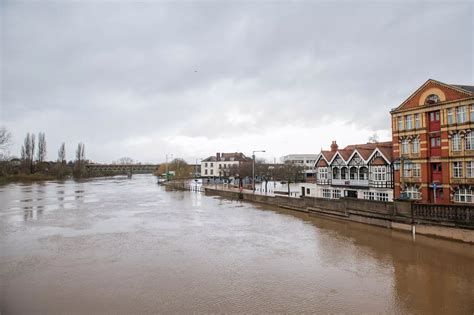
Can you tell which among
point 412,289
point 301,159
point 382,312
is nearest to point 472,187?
point 412,289

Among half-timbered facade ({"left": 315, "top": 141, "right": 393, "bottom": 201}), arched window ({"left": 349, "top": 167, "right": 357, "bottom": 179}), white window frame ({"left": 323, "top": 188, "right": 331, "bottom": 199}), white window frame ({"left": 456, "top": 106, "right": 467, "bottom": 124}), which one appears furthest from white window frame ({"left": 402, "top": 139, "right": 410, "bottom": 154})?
white window frame ({"left": 323, "top": 188, "right": 331, "bottom": 199})

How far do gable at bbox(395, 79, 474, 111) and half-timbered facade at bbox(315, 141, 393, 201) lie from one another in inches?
185

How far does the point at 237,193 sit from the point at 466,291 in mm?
33842

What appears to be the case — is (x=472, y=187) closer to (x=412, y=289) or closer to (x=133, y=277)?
(x=412, y=289)

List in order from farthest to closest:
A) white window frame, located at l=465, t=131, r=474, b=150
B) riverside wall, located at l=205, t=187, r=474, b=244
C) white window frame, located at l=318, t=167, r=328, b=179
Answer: white window frame, located at l=318, t=167, r=328, b=179
white window frame, located at l=465, t=131, r=474, b=150
riverside wall, located at l=205, t=187, r=474, b=244

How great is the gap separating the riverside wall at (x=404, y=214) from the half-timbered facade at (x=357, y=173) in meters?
3.12

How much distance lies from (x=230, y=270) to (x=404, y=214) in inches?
529

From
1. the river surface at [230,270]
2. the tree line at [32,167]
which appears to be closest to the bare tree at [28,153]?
the tree line at [32,167]

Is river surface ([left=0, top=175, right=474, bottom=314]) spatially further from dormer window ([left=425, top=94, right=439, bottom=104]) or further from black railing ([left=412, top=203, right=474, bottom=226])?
dormer window ([left=425, top=94, right=439, bottom=104])

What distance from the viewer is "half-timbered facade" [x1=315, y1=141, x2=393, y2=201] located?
2658cm

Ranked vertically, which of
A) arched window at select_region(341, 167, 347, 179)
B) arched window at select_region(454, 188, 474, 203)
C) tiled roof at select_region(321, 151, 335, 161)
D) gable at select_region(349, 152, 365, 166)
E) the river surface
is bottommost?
the river surface

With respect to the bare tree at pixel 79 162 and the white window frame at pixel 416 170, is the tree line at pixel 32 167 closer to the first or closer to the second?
the bare tree at pixel 79 162

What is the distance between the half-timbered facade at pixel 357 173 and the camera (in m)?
26.6

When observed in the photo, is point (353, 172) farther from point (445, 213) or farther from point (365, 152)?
point (445, 213)
